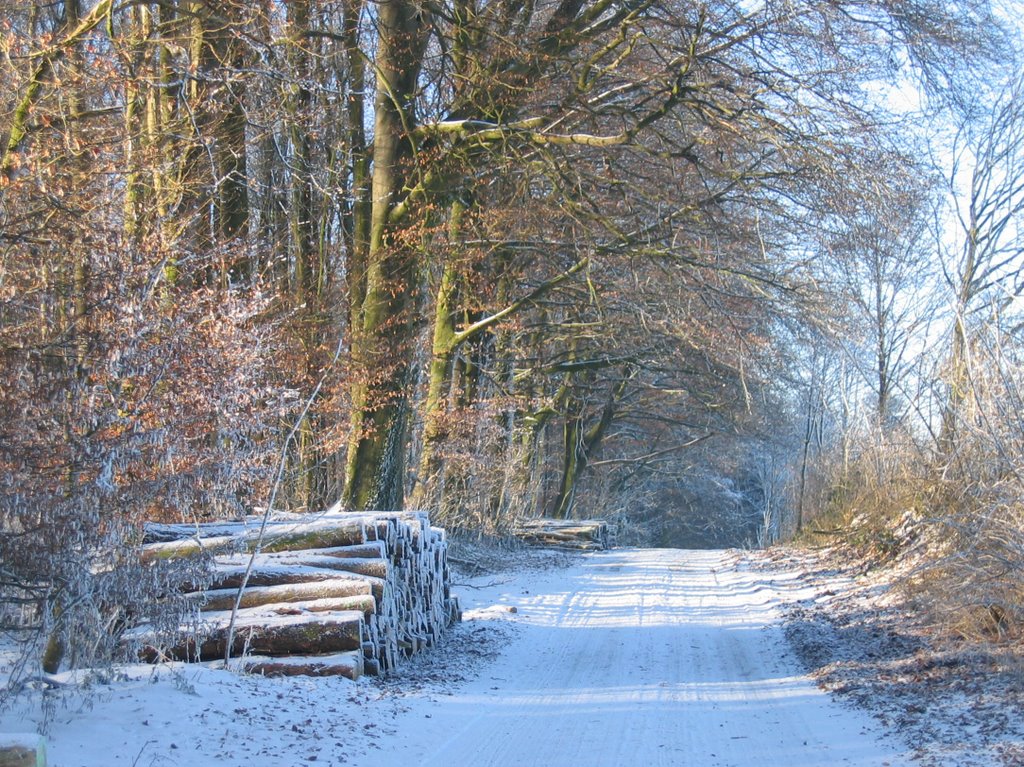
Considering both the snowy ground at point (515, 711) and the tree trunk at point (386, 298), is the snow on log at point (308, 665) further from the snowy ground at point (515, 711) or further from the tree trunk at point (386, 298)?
the tree trunk at point (386, 298)

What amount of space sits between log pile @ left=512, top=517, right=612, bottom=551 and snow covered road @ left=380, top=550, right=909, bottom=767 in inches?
352

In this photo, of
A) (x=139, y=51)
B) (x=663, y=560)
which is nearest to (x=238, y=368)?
(x=139, y=51)

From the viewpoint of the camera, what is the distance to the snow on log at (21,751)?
13.9ft

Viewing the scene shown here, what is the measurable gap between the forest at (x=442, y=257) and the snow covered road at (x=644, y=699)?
1959 mm

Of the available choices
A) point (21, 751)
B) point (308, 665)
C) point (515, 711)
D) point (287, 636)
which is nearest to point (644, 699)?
point (515, 711)

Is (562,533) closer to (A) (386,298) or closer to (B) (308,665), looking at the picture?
(A) (386,298)

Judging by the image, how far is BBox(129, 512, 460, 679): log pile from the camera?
7.96 metres

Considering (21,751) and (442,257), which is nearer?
(21,751)

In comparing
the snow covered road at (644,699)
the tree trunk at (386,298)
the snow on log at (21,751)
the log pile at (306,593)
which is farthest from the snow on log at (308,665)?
the tree trunk at (386,298)

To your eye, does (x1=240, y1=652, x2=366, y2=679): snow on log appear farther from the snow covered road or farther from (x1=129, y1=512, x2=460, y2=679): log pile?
the snow covered road

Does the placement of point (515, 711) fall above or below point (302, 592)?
below

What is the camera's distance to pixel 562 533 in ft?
78.9

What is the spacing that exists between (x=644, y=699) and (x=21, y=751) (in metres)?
5.33

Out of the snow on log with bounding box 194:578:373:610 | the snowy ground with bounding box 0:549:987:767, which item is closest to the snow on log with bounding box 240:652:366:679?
the snowy ground with bounding box 0:549:987:767
